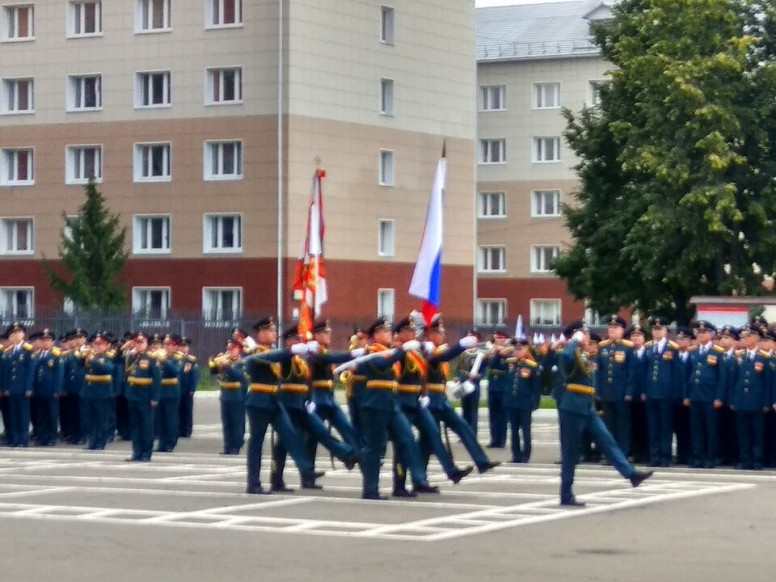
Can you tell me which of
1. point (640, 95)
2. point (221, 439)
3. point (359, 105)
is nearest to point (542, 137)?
point (359, 105)

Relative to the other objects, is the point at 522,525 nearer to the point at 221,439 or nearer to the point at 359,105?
the point at 221,439

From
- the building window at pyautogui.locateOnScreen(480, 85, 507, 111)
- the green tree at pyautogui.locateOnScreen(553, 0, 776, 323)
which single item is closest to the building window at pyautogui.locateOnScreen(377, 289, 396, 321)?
the green tree at pyautogui.locateOnScreen(553, 0, 776, 323)

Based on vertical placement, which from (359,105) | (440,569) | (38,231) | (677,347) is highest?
(359,105)

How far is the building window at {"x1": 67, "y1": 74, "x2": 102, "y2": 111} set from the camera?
195ft

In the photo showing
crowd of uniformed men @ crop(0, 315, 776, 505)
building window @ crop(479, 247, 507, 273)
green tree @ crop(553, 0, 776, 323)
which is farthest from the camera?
building window @ crop(479, 247, 507, 273)

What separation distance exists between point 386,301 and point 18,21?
50.7ft

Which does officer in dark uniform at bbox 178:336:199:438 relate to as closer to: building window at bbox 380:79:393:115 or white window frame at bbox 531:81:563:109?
building window at bbox 380:79:393:115

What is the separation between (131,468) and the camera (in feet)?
76.5

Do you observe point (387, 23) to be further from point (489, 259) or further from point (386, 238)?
point (489, 259)

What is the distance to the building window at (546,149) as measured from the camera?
271 ft

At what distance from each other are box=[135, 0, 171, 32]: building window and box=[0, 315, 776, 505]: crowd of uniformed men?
98.7 ft

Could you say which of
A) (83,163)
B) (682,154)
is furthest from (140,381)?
(83,163)

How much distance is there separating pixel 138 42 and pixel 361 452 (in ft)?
137

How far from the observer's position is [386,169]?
199 ft
